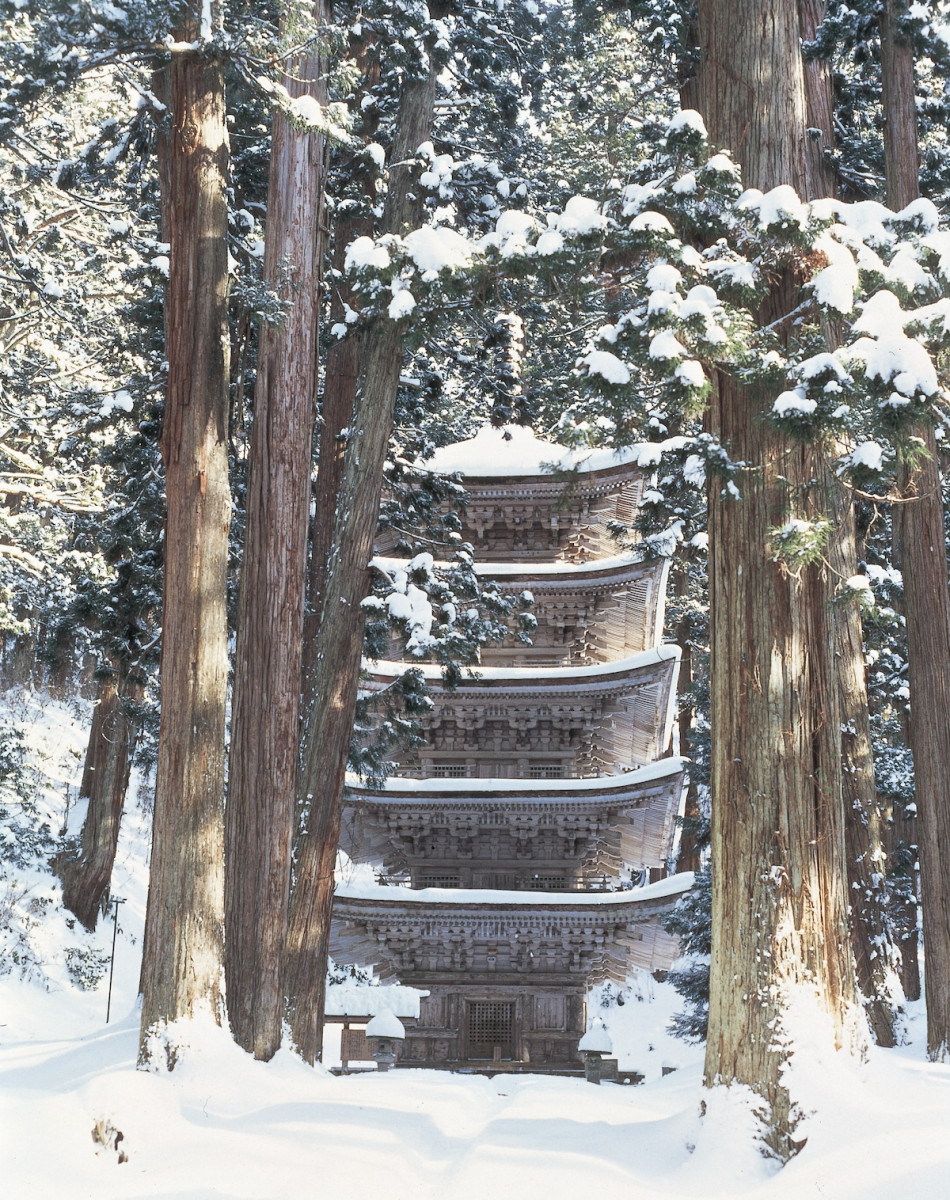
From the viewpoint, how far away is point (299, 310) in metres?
8.42

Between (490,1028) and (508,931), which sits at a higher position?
(508,931)

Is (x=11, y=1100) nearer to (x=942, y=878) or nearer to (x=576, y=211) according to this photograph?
(x=576, y=211)

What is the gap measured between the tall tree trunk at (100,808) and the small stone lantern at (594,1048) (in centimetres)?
832

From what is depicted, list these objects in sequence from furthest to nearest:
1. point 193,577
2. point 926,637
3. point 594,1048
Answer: point 594,1048
point 926,637
point 193,577

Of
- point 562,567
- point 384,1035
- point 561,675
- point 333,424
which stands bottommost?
point 384,1035

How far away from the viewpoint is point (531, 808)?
51.0 ft

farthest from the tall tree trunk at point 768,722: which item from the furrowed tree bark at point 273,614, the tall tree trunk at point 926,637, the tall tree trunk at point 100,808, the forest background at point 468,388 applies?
the tall tree trunk at point 100,808

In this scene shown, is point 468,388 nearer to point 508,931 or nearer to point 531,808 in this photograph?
point 531,808

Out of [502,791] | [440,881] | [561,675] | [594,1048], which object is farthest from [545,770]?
[594,1048]

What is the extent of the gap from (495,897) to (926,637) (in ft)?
24.4

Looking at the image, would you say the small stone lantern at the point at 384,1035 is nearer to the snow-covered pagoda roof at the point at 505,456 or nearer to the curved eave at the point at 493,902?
the curved eave at the point at 493,902

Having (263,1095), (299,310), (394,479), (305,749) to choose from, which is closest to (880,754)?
(394,479)

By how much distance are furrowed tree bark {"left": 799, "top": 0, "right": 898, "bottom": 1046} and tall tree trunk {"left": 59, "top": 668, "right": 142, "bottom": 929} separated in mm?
11203

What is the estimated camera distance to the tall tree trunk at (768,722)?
4.90 m
